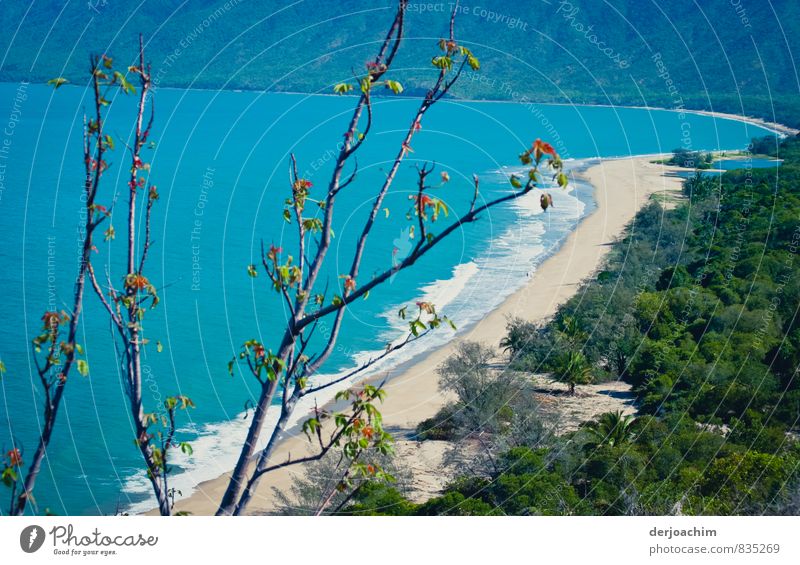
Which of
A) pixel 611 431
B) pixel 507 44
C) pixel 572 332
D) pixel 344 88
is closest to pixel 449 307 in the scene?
pixel 572 332

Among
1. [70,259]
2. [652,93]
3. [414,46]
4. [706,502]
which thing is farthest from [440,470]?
[652,93]

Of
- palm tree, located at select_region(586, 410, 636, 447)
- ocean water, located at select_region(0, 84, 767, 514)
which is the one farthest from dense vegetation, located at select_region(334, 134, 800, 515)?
ocean water, located at select_region(0, 84, 767, 514)

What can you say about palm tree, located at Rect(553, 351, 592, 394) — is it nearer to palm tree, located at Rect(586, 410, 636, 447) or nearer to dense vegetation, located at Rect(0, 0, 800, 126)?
palm tree, located at Rect(586, 410, 636, 447)

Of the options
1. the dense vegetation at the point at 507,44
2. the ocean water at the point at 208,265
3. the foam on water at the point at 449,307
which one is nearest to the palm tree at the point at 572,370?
the foam on water at the point at 449,307
